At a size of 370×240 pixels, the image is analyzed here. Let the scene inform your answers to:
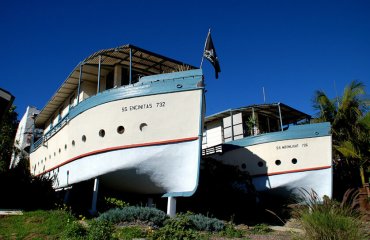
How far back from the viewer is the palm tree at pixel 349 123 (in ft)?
63.7

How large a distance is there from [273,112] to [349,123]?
5.04m

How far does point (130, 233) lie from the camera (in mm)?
7684

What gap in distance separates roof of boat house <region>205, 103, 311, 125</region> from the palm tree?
2.00 metres

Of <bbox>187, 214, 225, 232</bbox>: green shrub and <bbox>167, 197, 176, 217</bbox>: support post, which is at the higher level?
<bbox>167, 197, 176, 217</bbox>: support post

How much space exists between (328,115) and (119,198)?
52.7 ft

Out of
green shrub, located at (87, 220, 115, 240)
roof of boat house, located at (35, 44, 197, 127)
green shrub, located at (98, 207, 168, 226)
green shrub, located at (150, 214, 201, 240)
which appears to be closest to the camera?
green shrub, located at (87, 220, 115, 240)

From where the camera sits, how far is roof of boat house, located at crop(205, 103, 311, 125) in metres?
19.5

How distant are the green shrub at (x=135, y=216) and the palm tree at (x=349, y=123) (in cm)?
1425

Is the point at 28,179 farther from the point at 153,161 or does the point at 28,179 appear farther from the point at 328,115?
the point at 328,115

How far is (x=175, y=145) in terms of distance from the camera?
34.4 ft

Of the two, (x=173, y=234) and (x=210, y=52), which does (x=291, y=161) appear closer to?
(x=210, y=52)

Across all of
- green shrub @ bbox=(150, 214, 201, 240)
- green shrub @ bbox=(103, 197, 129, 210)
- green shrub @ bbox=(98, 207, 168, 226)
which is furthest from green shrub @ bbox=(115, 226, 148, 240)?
green shrub @ bbox=(103, 197, 129, 210)

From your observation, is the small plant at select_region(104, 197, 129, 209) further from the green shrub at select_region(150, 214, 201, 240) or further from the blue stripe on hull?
the blue stripe on hull

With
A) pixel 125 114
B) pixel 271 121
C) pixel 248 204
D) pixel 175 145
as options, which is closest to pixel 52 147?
pixel 125 114
